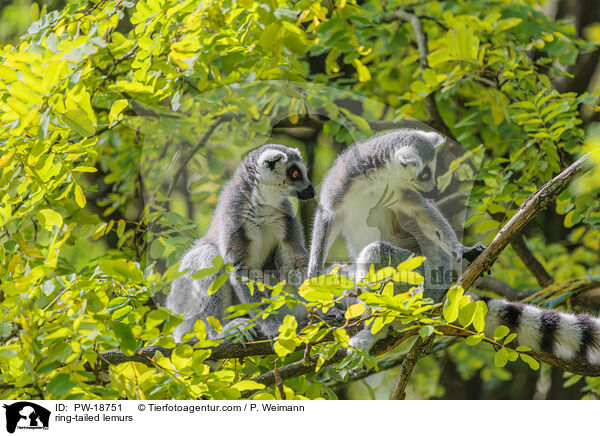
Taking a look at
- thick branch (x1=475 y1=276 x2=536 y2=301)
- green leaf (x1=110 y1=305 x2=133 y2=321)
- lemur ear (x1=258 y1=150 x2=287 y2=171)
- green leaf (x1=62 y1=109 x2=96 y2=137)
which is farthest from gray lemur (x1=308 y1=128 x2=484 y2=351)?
thick branch (x1=475 y1=276 x2=536 y2=301)

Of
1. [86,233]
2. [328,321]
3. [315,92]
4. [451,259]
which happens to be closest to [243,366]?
[328,321]

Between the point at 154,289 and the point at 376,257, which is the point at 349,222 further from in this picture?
the point at 154,289

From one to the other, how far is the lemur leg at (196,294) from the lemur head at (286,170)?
0.49 m

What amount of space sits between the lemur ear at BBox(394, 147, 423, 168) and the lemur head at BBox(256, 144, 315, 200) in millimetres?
339

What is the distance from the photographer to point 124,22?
127 inches

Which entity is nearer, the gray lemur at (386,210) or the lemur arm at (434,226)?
the gray lemur at (386,210)

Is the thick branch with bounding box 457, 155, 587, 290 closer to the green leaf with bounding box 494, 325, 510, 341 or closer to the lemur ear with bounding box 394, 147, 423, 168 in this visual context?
the green leaf with bounding box 494, 325, 510, 341

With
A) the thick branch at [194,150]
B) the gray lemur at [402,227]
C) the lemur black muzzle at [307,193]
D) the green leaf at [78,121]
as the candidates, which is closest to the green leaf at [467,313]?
the gray lemur at [402,227]

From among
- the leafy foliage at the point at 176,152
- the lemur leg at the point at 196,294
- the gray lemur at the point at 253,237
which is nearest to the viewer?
the leafy foliage at the point at 176,152

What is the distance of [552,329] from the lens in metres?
2.05

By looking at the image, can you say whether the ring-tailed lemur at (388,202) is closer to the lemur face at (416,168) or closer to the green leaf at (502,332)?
the lemur face at (416,168)

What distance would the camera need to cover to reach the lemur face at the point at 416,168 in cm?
186

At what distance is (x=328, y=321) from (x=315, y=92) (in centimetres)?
85
